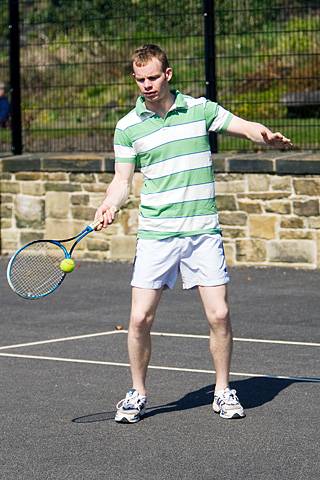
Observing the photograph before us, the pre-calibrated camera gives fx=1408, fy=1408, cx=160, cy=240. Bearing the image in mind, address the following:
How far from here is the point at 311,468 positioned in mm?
7168

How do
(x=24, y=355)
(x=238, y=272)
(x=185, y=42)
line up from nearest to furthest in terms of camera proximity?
(x=24, y=355) → (x=238, y=272) → (x=185, y=42)

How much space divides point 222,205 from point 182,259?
734 centimetres

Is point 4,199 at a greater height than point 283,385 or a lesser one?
greater

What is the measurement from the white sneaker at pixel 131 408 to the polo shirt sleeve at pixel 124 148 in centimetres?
139

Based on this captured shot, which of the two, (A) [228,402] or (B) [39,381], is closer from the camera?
(A) [228,402]

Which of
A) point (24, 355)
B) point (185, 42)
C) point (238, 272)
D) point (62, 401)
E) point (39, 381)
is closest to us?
point (62, 401)

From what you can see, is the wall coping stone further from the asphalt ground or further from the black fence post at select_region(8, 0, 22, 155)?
the asphalt ground

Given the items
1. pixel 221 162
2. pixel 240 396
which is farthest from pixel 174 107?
pixel 221 162

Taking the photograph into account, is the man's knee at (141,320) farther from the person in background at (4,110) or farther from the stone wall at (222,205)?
the person in background at (4,110)

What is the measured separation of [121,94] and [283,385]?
28.1 ft

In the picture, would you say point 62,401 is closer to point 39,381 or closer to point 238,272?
point 39,381

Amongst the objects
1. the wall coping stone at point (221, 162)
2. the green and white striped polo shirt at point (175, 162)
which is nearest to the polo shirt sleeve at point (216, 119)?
the green and white striped polo shirt at point (175, 162)

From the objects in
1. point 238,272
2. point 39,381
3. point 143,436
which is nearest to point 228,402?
point 143,436

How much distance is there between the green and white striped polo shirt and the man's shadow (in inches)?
45.1
